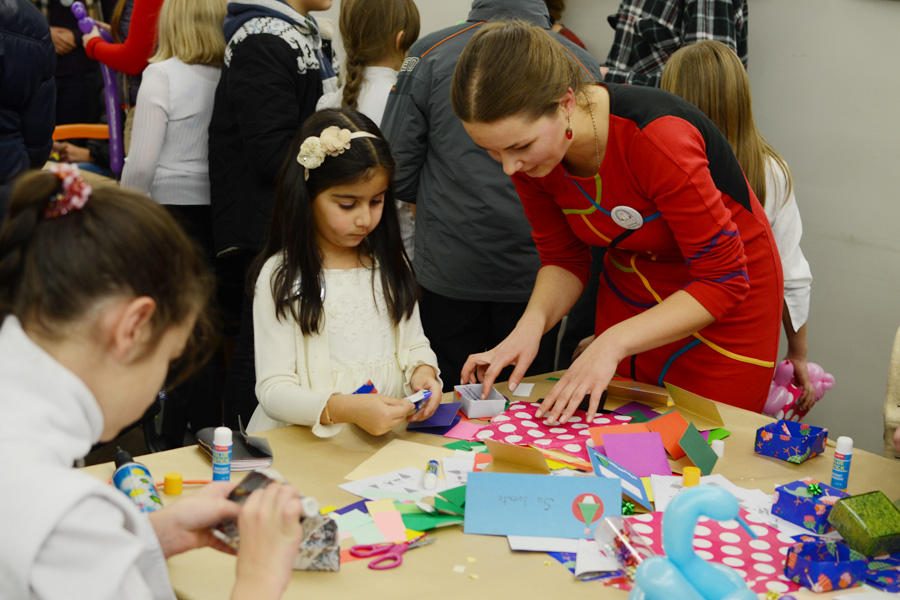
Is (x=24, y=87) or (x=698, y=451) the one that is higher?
(x=24, y=87)

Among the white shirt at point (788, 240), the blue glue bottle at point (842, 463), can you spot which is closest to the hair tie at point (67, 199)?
the blue glue bottle at point (842, 463)

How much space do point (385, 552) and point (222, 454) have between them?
37 centimetres

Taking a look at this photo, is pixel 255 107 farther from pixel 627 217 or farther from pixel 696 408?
pixel 696 408

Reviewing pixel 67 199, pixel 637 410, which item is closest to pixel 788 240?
pixel 637 410

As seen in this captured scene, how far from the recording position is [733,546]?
152 centimetres

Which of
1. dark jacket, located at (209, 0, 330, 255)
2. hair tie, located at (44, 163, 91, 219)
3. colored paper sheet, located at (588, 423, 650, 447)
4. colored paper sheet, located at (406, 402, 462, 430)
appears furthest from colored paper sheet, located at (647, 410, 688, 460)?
dark jacket, located at (209, 0, 330, 255)

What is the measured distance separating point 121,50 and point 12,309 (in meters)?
2.97

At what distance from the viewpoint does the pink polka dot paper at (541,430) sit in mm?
1888

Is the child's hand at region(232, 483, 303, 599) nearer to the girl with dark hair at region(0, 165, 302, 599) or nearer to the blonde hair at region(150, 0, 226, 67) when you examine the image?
the girl with dark hair at region(0, 165, 302, 599)

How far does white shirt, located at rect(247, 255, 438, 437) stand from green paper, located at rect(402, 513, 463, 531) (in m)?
0.41

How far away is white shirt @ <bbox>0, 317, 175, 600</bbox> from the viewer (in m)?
0.99

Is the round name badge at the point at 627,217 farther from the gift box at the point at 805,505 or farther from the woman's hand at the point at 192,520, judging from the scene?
the woman's hand at the point at 192,520

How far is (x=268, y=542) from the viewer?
116 cm

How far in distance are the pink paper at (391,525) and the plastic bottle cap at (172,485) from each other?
32 cm
